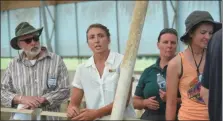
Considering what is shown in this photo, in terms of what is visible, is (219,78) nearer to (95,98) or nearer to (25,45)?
(95,98)

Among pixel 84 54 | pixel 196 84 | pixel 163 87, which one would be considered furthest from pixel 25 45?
pixel 84 54

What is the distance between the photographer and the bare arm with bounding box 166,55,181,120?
2.12m

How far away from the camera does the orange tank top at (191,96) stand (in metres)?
2.11

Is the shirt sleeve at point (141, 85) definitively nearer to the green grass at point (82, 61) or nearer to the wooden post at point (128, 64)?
the wooden post at point (128, 64)

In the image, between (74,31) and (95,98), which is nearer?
(95,98)

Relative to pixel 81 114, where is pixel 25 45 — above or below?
above

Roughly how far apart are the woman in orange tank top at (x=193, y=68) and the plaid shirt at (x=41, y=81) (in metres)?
0.90

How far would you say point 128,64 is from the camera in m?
1.25

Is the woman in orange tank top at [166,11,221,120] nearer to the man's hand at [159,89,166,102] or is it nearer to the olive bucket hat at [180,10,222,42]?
the olive bucket hat at [180,10,222,42]

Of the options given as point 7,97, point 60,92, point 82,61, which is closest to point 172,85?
point 60,92

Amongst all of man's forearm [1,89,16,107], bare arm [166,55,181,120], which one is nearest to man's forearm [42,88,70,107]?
man's forearm [1,89,16,107]

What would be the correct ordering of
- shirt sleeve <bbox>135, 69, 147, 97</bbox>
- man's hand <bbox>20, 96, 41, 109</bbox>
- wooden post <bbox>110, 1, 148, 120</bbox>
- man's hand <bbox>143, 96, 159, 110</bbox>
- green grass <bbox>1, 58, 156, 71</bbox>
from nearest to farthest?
wooden post <bbox>110, 1, 148, 120</bbox> → man's hand <bbox>143, 96, 159, 110</bbox> → shirt sleeve <bbox>135, 69, 147, 97</bbox> → man's hand <bbox>20, 96, 41, 109</bbox> → green grass <bbox>1, 58, 156, 71</bbox>

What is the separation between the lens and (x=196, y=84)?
211 cm

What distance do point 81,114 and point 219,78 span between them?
1.02 meters
